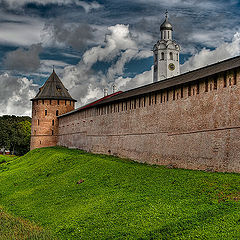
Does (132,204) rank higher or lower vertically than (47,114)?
lower

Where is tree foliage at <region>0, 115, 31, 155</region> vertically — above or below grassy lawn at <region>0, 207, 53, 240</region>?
above

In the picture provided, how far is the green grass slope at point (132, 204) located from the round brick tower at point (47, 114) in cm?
1837

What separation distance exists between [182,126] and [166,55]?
3201 centimetres

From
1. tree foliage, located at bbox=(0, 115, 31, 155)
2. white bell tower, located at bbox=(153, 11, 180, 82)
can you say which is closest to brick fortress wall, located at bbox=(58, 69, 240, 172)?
white bell tower, located at bbox=(153, 11, 180, 82)

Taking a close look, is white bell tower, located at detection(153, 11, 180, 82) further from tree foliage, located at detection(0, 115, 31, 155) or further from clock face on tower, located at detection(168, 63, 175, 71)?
tree foliage, located at detection(0, 115, 31, 155)

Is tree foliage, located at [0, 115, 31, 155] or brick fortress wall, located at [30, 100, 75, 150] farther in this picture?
tree foliage, located at [0, 115, 31, 155]

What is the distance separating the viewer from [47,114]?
111 ft

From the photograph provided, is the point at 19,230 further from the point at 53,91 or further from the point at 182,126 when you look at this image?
the point at 53,91

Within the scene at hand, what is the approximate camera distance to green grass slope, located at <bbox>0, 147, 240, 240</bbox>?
745 centimetres

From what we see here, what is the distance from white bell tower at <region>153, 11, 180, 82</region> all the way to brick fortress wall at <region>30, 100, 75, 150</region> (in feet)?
53.3

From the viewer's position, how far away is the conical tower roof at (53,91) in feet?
112

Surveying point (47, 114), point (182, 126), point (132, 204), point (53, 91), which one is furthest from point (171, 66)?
point (132, 204)

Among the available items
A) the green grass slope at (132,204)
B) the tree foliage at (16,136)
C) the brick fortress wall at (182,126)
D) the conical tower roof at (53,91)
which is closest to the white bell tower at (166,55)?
the conical tower roof at (53,91)

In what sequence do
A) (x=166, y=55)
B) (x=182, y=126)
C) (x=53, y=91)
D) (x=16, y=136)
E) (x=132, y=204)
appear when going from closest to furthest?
(x=132, y=204)
(x=182, y=126)
(x=53, y=91)
(x=166, y=55)
(x=16, y=136)
